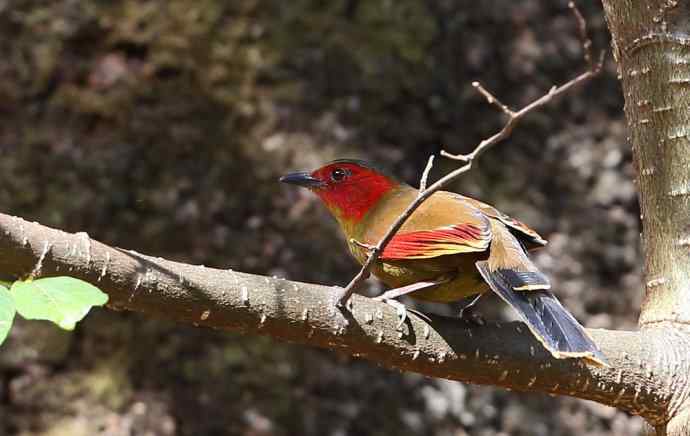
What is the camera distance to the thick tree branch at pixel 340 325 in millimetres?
1883

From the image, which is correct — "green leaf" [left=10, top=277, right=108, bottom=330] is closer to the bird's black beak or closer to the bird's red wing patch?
the bird's red wing patch

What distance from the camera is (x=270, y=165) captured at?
5.81 meters

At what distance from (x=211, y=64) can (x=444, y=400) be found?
2811mm

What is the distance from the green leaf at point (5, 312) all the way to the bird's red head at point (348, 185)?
7.31 feet

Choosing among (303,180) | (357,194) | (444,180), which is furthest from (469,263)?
(303,180)

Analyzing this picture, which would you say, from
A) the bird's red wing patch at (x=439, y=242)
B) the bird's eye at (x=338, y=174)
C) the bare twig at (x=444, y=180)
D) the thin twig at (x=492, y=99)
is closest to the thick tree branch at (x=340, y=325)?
the bare twig at (x=444, y=180)

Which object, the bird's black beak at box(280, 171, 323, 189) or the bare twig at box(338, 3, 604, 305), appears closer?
the bare twig at box(338, 3, 604, 305)

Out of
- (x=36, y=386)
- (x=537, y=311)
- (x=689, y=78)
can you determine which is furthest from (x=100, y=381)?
(x=689, y=78)

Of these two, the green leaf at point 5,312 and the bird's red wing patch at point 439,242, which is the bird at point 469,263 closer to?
the bird's red wing patch at point 439,242

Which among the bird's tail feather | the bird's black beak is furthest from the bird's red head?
the bird's tail feather

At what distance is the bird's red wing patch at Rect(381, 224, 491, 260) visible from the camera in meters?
2.76

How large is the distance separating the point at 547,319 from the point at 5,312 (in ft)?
5.11

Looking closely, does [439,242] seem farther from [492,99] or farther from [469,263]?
[492,99]

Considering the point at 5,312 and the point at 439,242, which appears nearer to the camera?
the point at 5,312
